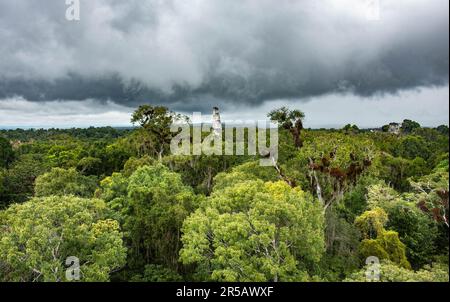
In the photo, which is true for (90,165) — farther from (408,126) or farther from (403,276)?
(408,126)

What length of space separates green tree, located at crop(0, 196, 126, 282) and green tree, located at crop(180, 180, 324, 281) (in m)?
3.64

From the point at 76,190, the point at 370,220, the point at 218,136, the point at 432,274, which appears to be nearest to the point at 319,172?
the point at 370,220

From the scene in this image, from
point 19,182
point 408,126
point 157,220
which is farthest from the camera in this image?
point 408,126

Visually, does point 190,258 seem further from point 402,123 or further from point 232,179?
point 402,123

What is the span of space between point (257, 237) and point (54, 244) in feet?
27.7

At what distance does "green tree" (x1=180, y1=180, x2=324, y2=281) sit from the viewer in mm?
14406

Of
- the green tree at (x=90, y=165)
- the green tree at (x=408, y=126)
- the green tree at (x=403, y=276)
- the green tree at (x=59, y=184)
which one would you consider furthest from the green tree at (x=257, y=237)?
the green tree at (x=408, y=126)

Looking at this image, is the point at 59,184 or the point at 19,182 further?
the point at 19,182

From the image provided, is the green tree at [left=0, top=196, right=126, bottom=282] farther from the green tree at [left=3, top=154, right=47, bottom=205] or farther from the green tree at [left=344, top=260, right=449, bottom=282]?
the green tree at [left=3, top=154, right=47, bottom=205]

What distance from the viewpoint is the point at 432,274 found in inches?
554

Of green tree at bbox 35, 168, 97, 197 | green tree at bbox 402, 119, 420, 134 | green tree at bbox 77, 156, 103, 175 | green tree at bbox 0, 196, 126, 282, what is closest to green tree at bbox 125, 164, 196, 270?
green tree at bbox 0, 196, 126, 282

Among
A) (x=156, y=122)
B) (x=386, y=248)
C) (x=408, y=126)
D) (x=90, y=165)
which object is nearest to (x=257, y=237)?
(x=386, y=248)

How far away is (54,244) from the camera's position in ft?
49.3

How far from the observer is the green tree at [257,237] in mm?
14406
